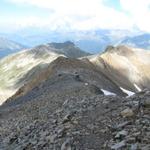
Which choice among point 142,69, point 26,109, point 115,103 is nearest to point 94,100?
point 115,103

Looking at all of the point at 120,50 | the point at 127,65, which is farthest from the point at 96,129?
the point at 120,50

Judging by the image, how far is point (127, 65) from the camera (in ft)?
447

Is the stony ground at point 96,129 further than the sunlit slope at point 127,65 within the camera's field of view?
No

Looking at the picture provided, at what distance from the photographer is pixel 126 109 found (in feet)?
58.7

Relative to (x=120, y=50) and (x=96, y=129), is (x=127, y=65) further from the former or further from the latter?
(x=96, y=129)

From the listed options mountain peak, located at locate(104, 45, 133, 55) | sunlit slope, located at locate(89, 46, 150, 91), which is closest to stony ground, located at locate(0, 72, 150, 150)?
sunlit slope, located at locate(89, 46, 150, 91)

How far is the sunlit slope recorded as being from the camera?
123m

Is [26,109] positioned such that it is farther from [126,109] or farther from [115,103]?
[126,109]

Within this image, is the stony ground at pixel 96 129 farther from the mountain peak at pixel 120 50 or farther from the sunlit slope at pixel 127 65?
the mountain peak at pixel 120 50

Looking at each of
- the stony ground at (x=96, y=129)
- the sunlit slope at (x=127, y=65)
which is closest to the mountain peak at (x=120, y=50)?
the sunlit slope at (x=127, y=65)

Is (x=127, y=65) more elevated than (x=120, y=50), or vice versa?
(x=120, y=50)

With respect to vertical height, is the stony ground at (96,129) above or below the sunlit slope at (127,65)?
above

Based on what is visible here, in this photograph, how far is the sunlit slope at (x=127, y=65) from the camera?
4860 inches

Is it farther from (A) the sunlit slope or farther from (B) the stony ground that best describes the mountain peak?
(B) the stony ground
